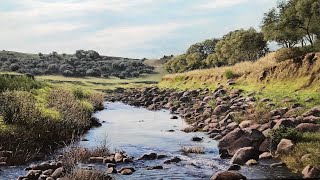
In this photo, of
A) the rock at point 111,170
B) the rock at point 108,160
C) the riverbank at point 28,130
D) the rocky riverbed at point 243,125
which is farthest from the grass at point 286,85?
the riverbank at point 28,130

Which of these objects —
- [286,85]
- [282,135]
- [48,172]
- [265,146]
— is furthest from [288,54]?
[48,172]

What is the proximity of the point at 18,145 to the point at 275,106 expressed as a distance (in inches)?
813

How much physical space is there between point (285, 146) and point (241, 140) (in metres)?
2.74

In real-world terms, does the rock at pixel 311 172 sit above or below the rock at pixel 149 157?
above

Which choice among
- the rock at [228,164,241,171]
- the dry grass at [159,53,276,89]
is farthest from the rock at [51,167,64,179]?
the dry grass at [159,53,276,89]

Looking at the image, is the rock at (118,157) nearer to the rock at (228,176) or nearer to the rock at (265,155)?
the rock at (228,176)

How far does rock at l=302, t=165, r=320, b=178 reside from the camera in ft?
55.7

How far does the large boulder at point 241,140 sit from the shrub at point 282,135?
91cm

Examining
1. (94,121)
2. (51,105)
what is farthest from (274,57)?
(51,105)

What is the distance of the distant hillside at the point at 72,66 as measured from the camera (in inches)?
5379

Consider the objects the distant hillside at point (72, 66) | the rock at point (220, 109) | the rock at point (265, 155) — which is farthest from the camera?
the distant hillside at point (72, 66)

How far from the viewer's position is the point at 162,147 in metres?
26.6

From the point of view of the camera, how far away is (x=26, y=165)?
67.7 feet

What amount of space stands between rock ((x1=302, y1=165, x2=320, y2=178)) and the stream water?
0.62m
